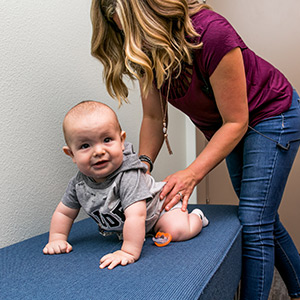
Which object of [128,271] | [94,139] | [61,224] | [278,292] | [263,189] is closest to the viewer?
[128,271]

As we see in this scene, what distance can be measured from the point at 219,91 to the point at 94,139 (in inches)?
16.9

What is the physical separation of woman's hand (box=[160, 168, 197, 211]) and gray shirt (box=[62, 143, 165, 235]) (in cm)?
4

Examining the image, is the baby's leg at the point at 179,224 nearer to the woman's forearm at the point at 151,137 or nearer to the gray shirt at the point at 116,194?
the gray shirt at the point at 116,194

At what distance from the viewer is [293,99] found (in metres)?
1.17

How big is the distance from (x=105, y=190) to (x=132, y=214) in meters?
0.11

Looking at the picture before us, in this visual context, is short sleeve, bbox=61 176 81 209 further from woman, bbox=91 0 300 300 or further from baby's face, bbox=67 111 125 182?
woman, bbox=91 0 300 300

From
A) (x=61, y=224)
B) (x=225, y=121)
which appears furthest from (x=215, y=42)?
(x=61, y=224)

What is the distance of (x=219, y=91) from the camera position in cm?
103

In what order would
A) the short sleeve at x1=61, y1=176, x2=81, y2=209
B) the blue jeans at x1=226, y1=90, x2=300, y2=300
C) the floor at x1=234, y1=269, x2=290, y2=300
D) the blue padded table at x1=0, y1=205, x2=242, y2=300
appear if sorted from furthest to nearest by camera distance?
the floor at x1=234, y1=269, x2=290, y2=300 → the blue jeans at x1=226, y1=90, x2=300, y2=300 → the short sleeve at x1=61, y1=176, x2=81, y2=209 → the blue padded table at x1=0, y1=205, x2=242, y2=300

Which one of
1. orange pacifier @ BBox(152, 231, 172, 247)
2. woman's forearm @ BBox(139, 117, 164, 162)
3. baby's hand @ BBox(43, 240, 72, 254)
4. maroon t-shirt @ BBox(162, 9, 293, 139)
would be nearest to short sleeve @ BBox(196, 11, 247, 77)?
maroon t-shirt @ BBox(162, 9, 293, 139)

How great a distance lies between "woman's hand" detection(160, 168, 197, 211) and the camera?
1.00 metres

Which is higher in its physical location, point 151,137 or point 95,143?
point 95,143

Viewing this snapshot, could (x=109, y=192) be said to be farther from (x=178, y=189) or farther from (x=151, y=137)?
(x=151, y=137)

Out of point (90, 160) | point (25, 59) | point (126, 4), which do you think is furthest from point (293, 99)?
point (25, 59)
